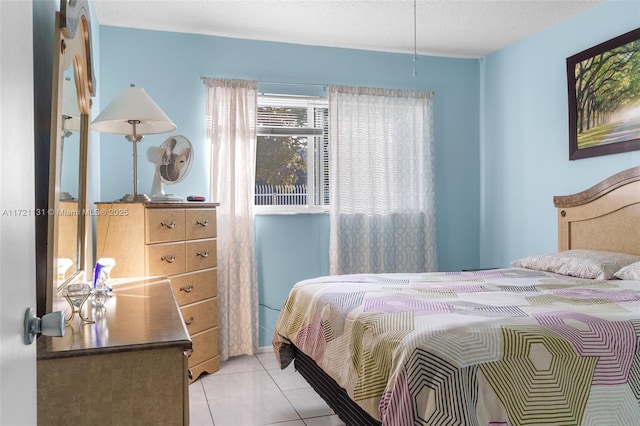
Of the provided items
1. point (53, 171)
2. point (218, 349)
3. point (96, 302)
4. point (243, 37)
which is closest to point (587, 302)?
point (96, 302)

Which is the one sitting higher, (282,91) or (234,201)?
(282,91)

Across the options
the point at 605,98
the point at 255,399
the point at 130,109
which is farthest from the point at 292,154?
the point at 605,98

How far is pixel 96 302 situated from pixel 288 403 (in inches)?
65.2

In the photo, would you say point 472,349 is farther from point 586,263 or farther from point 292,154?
point 292,154

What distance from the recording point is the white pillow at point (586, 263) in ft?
9.85

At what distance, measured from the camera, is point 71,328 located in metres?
1.48

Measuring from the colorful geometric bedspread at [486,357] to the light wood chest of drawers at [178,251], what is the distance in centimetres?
124

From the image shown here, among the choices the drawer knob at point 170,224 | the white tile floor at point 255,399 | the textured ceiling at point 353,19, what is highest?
the textured ceiling at point 353,19

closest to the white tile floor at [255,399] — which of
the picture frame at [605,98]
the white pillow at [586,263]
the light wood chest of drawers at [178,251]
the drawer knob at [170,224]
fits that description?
the light wood chest of drawers at [178,251]

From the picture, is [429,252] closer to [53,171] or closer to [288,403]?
[288,403]

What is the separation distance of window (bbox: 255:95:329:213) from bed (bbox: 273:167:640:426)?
1584mm

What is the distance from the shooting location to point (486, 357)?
1665 mm

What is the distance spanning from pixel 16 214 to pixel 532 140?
4.08 meters

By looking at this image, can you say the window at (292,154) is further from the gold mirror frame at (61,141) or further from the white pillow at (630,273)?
the white pillow at (630,273)
